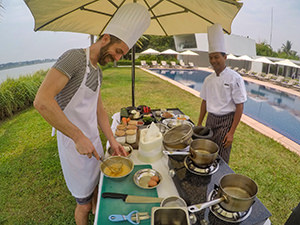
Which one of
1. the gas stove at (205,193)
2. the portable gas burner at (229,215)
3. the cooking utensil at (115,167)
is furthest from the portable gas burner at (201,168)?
the cooking utensil at (115,167)

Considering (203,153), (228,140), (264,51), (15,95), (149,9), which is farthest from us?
(264,51)

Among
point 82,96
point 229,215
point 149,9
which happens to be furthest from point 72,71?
point 149,9

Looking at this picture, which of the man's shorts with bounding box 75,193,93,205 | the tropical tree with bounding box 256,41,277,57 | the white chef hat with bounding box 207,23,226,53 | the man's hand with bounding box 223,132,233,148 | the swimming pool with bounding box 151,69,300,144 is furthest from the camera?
the tropical tree with bounding box 256,41,277,57

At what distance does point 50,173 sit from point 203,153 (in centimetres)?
305

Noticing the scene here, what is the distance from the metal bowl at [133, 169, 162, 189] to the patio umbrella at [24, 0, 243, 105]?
6.16 ft

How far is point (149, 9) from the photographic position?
9.12 feet

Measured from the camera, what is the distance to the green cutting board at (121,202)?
1.17 metres

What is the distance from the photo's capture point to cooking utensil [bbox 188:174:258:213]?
98 cm

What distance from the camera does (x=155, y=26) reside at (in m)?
3.33

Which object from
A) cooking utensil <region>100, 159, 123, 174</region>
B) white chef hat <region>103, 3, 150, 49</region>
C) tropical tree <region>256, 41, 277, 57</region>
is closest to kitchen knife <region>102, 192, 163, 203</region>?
cooking utensil <region>100, 159, 123, 174</region>

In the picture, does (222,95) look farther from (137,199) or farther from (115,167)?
(137,199)

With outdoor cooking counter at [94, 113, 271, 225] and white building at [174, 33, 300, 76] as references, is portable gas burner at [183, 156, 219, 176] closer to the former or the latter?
outdoor cooking counter at [94, 113, 271, 225]

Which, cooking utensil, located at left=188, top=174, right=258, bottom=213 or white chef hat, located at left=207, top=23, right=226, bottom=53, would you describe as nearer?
cooking utensil, located at left=188, top=174, right=258, bottom=213

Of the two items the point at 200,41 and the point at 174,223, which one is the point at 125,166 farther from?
the point at 200,41
